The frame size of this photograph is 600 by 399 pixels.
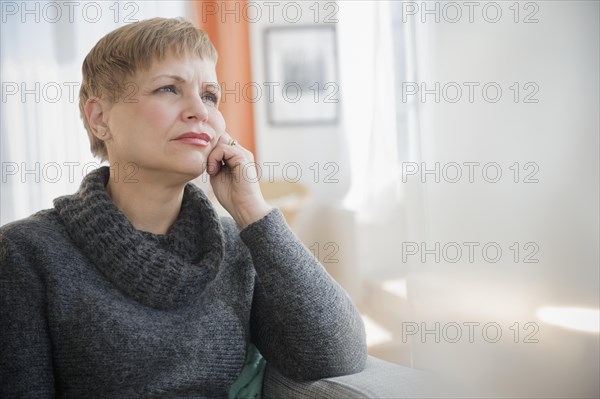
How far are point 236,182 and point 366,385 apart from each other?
1.58ft

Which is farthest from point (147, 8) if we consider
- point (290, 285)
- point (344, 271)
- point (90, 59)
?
point (344, 271)

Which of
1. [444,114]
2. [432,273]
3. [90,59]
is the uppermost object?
[90,59]

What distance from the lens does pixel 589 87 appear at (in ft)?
4.92

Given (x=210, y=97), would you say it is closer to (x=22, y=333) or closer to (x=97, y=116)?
(x=97, y=116)

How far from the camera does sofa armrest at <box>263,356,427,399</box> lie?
1122 mm

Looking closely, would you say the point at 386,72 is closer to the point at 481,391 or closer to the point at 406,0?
the point at 406,0

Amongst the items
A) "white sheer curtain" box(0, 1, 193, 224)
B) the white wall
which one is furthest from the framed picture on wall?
the white wall

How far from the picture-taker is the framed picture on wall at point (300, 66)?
400 cm

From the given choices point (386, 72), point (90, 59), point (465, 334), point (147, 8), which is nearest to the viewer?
point (90, 59)

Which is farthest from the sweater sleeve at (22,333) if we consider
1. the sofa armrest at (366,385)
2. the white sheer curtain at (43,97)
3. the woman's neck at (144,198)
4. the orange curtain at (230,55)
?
the orange curtain at (230,55)

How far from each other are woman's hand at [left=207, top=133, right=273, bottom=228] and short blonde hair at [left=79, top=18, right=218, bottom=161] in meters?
0.20

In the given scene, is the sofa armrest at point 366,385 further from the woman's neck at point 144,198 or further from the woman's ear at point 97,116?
the woman's ear at point 97,116

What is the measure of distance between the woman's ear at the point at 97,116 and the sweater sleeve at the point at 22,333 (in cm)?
29

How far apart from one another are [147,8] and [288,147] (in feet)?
7.90
